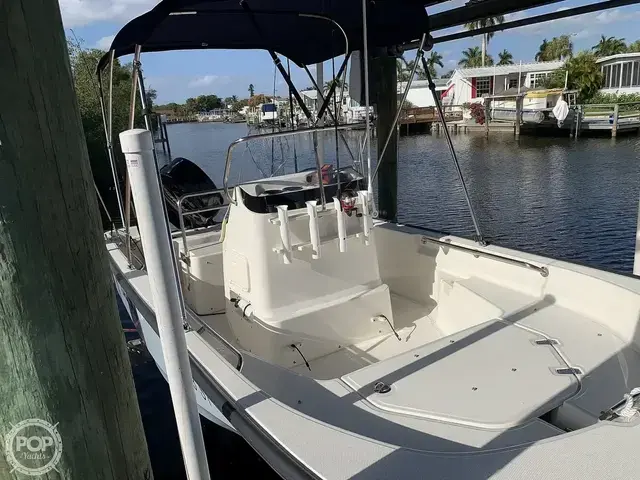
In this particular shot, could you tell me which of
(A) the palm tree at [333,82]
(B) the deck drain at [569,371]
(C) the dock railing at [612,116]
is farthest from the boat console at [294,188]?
(C) the dock railing at [612,116]

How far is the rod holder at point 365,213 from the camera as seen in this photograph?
11.6ft

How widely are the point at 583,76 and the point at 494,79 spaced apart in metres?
7.97

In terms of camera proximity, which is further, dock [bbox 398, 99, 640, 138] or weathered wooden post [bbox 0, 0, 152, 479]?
dock [bbox 398, 99, 640, 138]

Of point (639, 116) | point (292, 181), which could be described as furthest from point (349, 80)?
point (639, 116)

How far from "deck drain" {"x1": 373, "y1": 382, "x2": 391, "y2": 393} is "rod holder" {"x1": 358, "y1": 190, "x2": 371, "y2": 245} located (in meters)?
1.38

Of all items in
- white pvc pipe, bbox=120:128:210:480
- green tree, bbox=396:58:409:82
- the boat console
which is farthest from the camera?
green tree, bbox=396:58:409:82

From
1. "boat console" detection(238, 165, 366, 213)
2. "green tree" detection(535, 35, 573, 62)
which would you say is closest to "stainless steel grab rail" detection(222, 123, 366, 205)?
"boat console" detection(238, 165, 366, 213)

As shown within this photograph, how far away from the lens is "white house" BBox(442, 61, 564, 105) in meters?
37.4

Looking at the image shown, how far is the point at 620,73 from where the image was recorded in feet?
104

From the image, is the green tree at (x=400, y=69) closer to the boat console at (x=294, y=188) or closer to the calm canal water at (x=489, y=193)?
the calm canal water at (x=489, y=193)

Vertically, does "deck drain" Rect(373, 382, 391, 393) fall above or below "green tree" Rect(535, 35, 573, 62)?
below

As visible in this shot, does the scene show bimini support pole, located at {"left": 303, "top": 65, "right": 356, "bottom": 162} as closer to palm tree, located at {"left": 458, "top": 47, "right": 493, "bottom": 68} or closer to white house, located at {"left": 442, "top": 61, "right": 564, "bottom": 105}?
white house, located at {"left": 442, "top": 61, "right": 564, "bottom": 105}

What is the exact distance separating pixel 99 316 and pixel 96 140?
14346mm

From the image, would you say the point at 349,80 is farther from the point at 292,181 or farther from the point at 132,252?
the point at 132,252
